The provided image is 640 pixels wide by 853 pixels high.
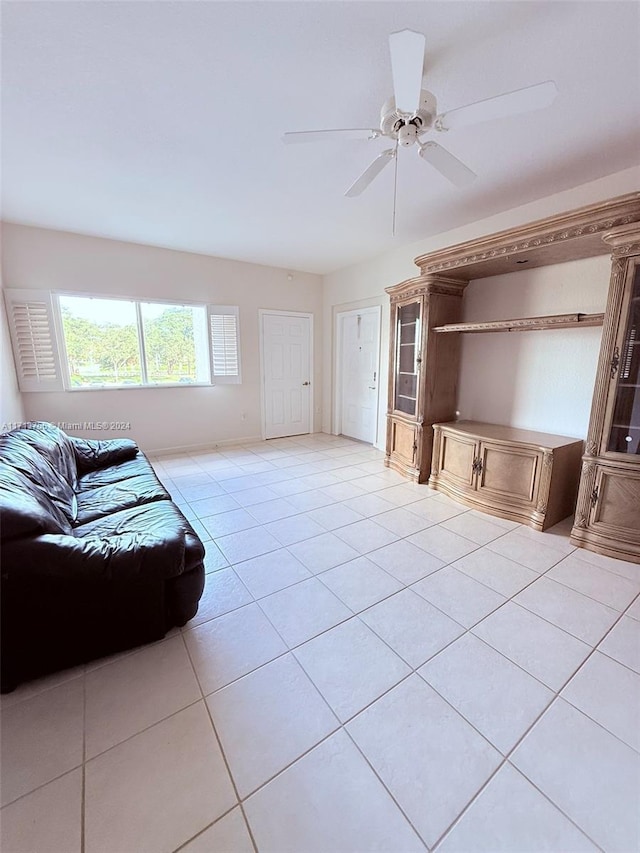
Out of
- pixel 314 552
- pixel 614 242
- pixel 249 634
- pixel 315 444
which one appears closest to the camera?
pixel 249 634

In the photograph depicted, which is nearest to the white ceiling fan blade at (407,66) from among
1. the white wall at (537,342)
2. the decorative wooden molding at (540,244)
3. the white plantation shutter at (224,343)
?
the decorative wooden molding at (540,244)

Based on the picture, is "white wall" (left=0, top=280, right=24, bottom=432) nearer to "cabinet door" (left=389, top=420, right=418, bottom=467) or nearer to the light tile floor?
the light tile floor

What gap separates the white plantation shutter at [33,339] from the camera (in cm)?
382

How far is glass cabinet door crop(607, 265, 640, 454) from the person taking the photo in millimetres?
2285

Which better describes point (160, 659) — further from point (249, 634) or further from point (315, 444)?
point (315, 444)

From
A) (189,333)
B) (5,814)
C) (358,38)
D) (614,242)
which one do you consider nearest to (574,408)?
(614,242)

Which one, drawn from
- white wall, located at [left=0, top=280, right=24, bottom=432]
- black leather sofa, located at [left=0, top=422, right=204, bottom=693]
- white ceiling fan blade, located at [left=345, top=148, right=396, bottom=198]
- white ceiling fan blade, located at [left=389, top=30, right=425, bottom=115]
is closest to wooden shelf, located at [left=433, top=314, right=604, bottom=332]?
white ceiling fan blade, located at [left=345, top=148, right=396, bottom=198]

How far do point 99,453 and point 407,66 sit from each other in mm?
3400

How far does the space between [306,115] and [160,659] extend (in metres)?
2.98

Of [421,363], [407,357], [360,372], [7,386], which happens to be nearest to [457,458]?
[421,363]

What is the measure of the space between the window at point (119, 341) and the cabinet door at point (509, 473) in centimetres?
362

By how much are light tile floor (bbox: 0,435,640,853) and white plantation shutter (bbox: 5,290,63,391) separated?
3.24 metres

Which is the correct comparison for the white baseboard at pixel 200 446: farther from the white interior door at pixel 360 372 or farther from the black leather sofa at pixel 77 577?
the black leather sofa at pixel 77 577

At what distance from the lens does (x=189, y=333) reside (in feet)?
16.3
